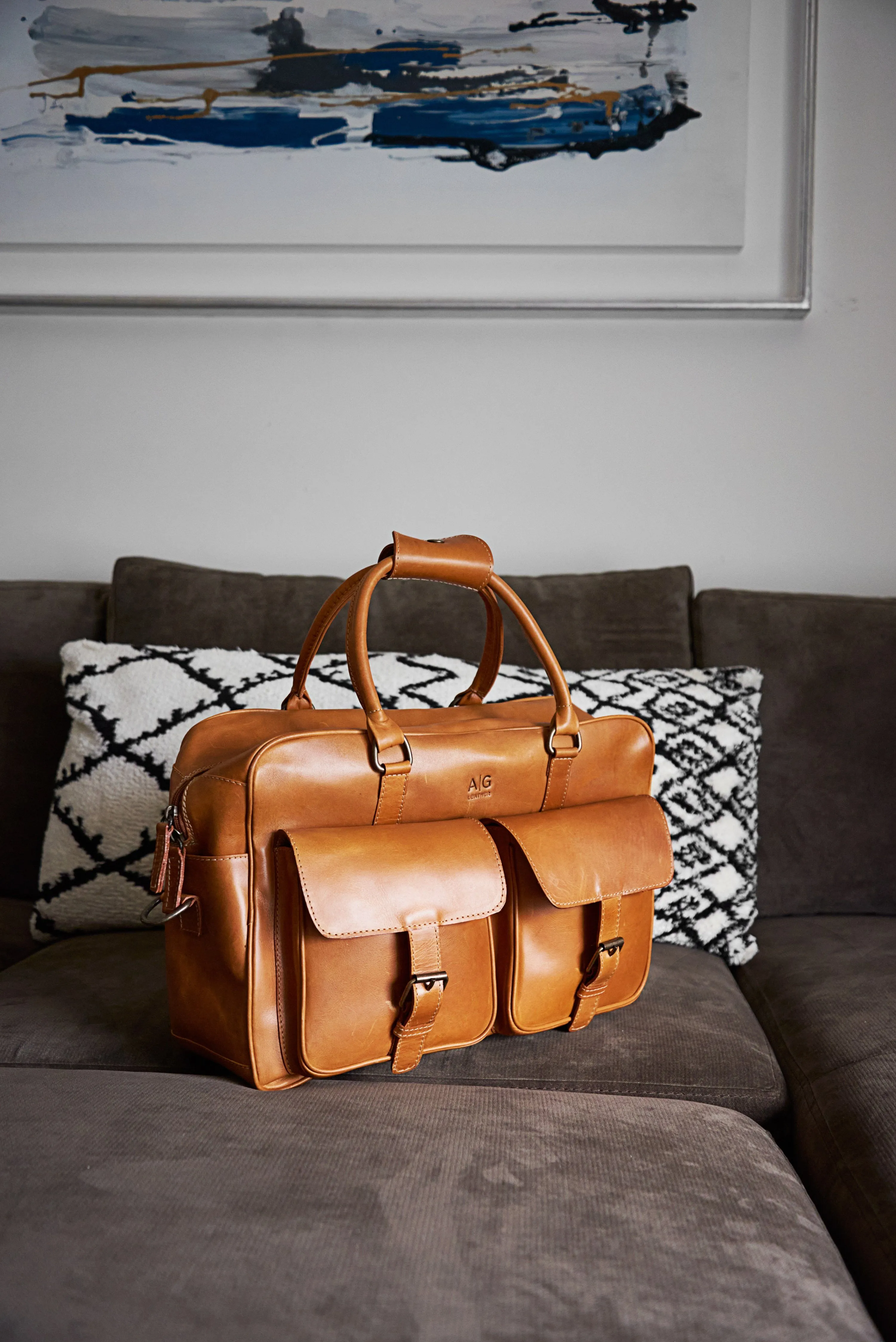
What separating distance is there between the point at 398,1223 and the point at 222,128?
1701 mm

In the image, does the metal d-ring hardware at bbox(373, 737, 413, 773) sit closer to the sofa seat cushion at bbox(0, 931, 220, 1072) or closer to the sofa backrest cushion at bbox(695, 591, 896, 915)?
the sofa seat cushion at bbox(0, 931, 220, 1072)

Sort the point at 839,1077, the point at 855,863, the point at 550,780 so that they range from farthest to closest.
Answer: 1. the point at 855,863
2. the point at 550,780
3. the point at 839,1077

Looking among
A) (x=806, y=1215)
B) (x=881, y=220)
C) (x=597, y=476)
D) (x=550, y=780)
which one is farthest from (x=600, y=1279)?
(x=881, y=220)

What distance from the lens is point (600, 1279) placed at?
52 centimetres

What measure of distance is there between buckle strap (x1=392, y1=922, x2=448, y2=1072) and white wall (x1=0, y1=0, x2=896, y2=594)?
0.99m

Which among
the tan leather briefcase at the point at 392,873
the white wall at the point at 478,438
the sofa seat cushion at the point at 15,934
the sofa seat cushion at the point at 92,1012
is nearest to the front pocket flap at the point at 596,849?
the tan leather briefcase at the point at 392,873

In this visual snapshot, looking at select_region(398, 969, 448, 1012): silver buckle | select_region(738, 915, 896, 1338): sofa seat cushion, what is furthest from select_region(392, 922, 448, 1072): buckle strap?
select_region(738, 915, 896, 1338): sofa seat cushion

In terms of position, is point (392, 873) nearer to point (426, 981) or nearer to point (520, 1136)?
point (426, 981)

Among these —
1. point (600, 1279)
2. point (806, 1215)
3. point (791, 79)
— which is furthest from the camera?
point (791, 79)

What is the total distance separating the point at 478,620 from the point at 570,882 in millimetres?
583

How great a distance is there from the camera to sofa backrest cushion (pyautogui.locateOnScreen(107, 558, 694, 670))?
4.48 ft

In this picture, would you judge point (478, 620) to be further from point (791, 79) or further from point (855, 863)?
point (791, 79)

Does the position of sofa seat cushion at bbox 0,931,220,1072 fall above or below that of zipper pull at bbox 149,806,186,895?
below

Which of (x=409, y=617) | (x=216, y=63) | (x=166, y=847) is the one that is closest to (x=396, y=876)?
(x=166, y=847)
